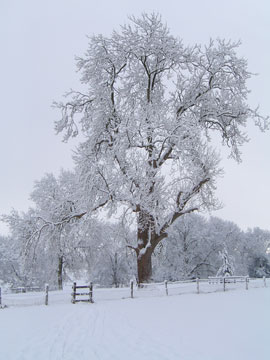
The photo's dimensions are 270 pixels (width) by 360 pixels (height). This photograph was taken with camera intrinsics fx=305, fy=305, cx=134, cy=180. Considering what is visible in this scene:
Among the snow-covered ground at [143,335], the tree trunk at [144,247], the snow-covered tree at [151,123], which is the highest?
the snow-covered tree at [151,123]

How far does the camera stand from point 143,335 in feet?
21.8

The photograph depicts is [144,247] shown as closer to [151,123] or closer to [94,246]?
[151,123]

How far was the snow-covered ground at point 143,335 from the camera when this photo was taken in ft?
17.4

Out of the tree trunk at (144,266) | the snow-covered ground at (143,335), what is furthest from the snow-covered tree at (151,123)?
the snow-covered ground at (143,335)

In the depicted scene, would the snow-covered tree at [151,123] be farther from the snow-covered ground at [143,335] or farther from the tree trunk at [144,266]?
the snow-covered ground at [143,335]

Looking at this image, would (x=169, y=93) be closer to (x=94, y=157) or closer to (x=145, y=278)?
(x=94, y=157)

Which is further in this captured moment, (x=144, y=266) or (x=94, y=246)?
(x=94, y=246)

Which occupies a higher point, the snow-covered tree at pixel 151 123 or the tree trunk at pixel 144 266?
the snow-covered tree at pixel 151 123

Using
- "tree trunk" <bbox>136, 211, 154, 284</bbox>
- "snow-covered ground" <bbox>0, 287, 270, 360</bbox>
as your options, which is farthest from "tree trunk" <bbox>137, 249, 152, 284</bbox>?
"snow-covered ground" <bbox>0, 287, 270, 360</bbox>

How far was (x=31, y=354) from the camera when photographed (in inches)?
221

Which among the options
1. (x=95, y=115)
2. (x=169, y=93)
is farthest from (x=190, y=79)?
(x=95, y=115)

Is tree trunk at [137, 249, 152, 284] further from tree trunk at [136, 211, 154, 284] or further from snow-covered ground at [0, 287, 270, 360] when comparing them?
snow-covered ground at [0, 287, 270, 360]

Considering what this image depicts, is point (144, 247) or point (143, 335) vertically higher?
point (144, 247)

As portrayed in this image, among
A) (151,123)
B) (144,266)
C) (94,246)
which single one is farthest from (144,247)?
(94,246)
